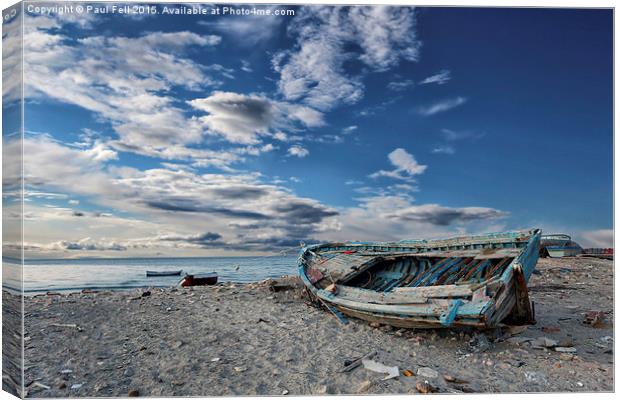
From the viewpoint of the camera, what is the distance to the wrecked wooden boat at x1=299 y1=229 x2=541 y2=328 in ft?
17.7

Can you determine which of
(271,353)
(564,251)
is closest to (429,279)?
(271,353)

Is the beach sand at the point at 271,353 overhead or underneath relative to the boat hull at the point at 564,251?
underneath

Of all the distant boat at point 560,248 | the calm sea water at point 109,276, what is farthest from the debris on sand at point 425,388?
the distant boat at point 560,248

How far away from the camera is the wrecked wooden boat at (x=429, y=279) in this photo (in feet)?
17.7

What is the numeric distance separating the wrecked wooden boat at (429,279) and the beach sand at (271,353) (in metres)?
0.37

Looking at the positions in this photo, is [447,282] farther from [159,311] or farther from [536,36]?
[159,311]

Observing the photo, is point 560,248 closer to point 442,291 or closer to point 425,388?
point 442,291

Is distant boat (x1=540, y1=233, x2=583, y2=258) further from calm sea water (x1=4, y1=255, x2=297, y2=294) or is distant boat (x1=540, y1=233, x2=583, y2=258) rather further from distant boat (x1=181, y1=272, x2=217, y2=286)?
distant boat (x1=181, y1=272, x2=217, y2=286)

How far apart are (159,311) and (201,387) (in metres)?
3.26

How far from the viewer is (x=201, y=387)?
462 centimetres

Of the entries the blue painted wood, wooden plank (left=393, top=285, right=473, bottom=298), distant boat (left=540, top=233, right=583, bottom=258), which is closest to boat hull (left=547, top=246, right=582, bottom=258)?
distant boat (left=540, top=233, right=583, bottom=258)

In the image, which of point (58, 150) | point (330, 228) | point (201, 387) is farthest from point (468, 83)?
point (58, 150)

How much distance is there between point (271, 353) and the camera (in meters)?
5.46

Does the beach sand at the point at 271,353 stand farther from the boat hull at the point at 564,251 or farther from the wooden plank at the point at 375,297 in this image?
the boat hull at the point at 564,251
